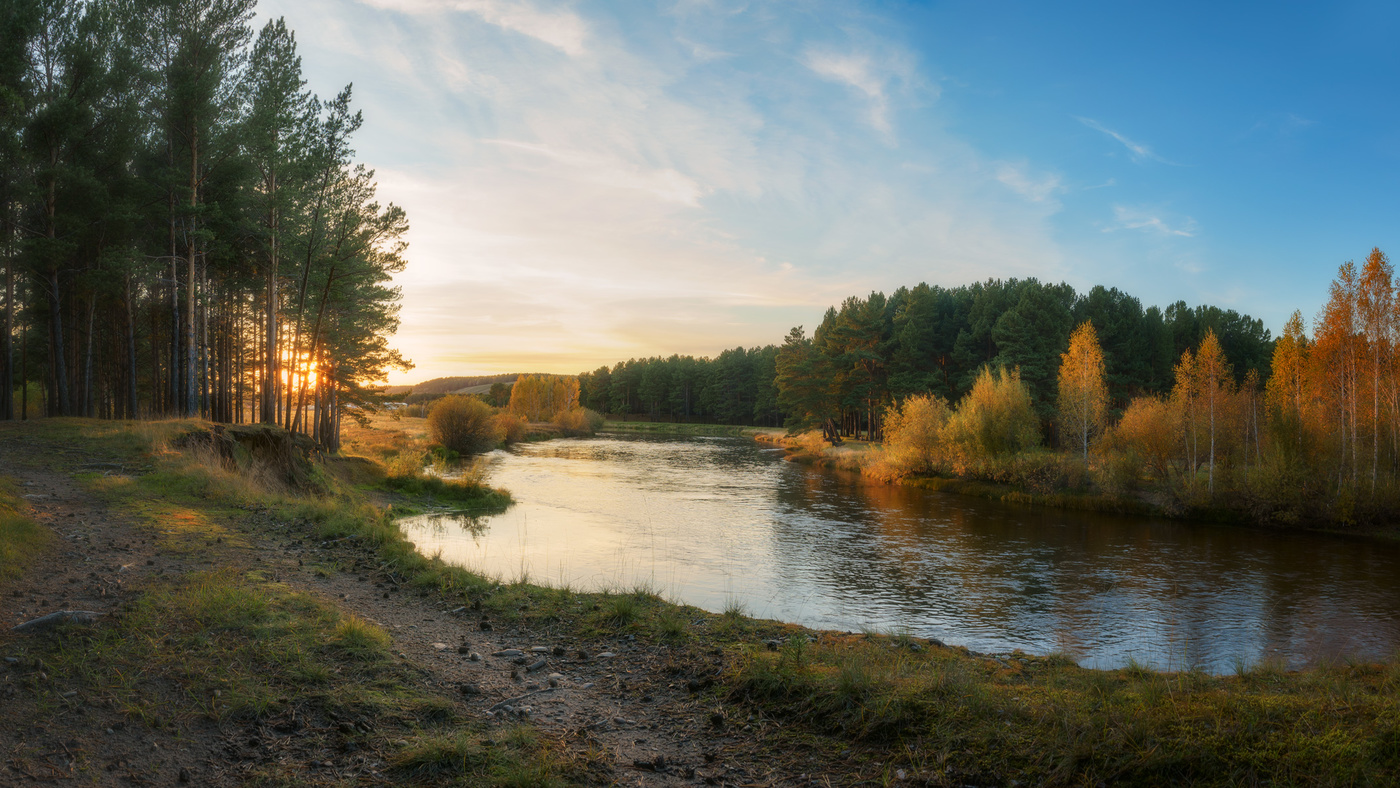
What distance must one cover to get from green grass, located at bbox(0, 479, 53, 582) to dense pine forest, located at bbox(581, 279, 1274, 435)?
50.2 metres

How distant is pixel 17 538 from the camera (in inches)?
290

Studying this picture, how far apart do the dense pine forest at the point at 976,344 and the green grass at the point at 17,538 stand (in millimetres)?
50245

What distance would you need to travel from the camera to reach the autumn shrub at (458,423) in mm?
42938

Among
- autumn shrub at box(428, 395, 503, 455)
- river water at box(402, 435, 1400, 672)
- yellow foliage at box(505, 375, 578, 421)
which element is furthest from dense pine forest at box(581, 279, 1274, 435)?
yellow foliage at box(505, 375, 578, 421)

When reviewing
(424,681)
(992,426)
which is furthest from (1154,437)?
(424,681)

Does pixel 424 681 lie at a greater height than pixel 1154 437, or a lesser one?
lesser

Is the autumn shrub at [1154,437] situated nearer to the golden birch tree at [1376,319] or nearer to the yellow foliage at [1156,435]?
the yellow foliage at [1156,435]

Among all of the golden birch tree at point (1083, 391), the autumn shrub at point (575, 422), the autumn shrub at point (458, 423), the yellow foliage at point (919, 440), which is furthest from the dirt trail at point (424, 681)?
the autumn shrub at point (575, 422)

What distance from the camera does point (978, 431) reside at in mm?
34125

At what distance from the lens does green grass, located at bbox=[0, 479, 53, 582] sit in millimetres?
6477

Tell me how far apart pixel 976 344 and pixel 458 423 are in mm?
43691

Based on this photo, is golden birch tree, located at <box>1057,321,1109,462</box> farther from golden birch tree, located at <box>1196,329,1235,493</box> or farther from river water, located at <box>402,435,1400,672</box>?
river water, located at <box>402,435,1400,672</box>

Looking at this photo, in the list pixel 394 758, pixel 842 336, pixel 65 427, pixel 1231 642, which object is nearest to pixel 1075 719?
pixel 394 758

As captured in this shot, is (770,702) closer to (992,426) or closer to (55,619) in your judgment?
(55,619)
